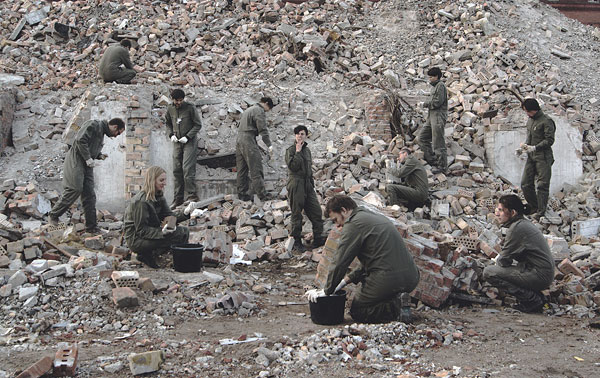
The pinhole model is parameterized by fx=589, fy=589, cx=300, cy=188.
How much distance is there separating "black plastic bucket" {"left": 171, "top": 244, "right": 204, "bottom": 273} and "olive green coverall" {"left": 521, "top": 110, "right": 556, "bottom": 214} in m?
5.62

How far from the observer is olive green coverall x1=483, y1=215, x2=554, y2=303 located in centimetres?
574

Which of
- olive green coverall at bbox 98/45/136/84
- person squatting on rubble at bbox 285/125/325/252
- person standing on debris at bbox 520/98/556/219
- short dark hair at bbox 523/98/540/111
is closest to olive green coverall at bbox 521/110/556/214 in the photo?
person standing on debris at bbox 520/98/556/219

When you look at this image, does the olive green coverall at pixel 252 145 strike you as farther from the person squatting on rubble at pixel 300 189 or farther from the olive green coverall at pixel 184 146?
the person squatting on rubble at pixel 300 189

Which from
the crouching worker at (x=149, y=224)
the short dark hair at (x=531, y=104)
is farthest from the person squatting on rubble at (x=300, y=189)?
the short dark hair at (x=531, y=104)

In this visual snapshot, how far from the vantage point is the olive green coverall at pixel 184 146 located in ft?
31.5

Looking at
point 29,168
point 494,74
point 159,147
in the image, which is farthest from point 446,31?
point 29,168

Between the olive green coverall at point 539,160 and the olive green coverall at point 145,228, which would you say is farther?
the olive green coverall at point 539,160

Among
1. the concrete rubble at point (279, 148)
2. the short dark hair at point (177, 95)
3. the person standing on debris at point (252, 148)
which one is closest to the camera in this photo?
the concrete rubble at point (279, 148)

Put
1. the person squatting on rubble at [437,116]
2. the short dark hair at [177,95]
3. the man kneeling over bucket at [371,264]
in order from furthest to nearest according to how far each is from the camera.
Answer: the person squatting on rubble at [437,116] → the short dark hair at [177,95] → the man kneeling over bucket at [371,264]

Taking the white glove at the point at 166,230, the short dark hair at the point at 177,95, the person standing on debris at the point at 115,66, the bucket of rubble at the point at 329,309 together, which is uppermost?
the person standing on debris at the point at 115,66

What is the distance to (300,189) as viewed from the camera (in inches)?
320

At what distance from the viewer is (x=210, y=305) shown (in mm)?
5387

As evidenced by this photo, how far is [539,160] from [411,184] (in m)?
2.02

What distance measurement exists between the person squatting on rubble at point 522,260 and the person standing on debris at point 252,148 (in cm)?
465
